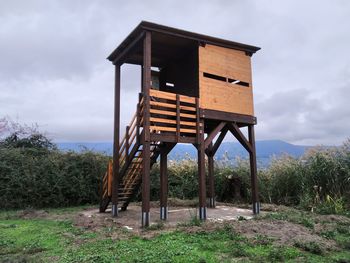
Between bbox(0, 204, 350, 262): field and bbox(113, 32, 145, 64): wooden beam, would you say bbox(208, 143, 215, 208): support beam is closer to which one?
bbox(0, 204, 350, 262): field

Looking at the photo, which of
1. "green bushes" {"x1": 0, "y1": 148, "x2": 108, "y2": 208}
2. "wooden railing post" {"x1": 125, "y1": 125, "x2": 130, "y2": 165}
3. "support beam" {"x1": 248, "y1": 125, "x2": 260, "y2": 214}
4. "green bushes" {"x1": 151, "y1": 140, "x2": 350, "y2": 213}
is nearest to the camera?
"wooden railing post" {"x1": 125, "y1": 125, "x2": 130, "y2": 165}

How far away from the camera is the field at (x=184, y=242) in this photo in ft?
17.9

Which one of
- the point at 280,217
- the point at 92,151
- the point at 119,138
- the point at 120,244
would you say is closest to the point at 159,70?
the point at 119,138

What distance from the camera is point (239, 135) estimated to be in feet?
35.6

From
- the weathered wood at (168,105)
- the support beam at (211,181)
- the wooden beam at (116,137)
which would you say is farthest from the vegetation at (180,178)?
the weathered wood at (168,105)

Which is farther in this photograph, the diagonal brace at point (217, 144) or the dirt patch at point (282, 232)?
the diagonal brace at point (217, 144)

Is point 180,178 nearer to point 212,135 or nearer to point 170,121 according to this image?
point 212,135

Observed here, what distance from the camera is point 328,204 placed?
10.9 metres

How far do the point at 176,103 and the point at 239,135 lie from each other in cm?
271

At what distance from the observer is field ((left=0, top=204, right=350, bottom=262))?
545 centimetres

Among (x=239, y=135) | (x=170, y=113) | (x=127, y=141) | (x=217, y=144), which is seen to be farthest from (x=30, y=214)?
(x=239, y=135)

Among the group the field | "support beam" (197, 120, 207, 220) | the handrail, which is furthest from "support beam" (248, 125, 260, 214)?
the handrail

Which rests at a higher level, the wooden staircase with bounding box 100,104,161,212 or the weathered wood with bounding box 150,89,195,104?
the weathered wood with bounding box 150,89,195,104

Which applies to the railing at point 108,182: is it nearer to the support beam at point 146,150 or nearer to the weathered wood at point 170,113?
the support beam at point 146,150
